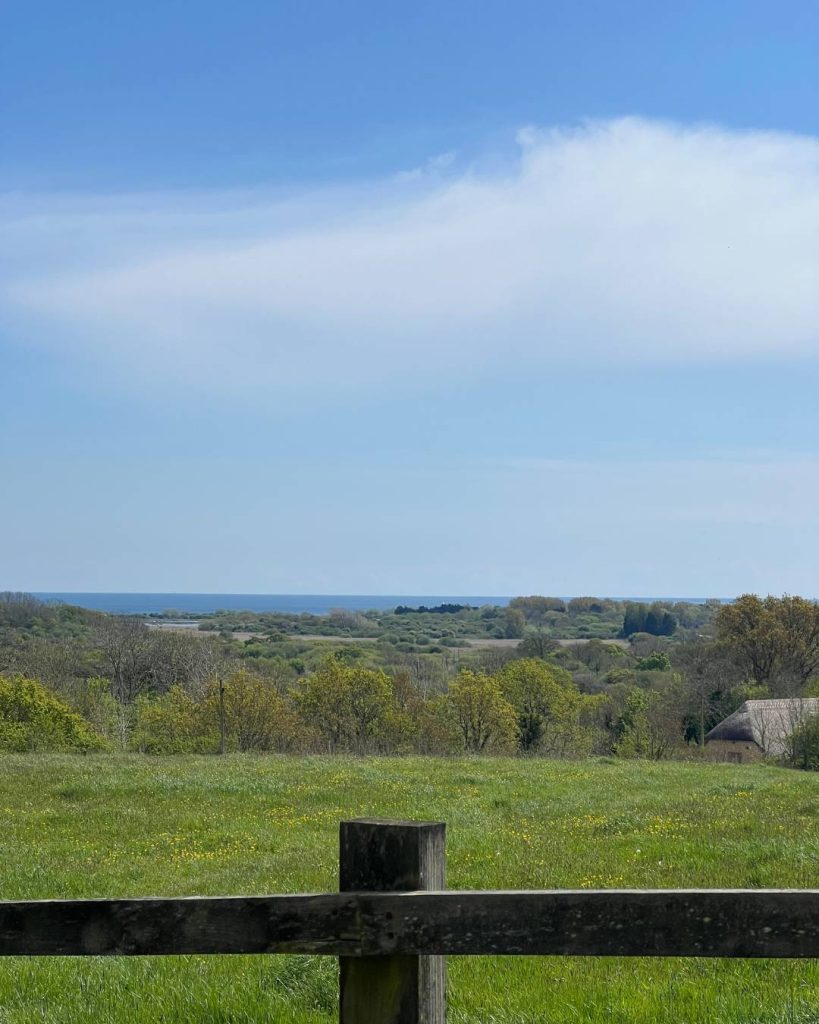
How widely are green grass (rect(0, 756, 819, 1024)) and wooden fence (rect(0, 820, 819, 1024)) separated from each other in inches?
119

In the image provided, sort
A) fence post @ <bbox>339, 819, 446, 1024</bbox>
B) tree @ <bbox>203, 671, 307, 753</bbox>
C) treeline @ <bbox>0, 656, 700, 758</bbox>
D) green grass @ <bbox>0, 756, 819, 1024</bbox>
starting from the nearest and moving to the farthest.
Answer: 1. fence post @ <bbox>339, 819, 446, 1024</bbox>
2. green grass @ <bbox>0, 756, 819, 1024</bbox>
3. treeline @ <bbox>0, 656, 700, 758</bbox>
4. tree @ <bbox>203, 671, 307, 753</bbox>

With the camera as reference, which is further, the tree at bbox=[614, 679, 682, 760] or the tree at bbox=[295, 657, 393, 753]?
the tree at bbox=[295, 657, 393, 753]

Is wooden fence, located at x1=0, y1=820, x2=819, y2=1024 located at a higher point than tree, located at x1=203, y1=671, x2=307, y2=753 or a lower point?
higher

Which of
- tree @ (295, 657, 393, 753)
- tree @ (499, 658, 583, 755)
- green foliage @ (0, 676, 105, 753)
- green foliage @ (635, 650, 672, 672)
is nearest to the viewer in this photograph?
green foliage @ (0, 676, 105, 753)

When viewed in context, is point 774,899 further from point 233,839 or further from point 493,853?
point 233,839

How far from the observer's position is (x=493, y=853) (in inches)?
554

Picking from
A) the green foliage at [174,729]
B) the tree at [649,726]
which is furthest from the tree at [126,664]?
the tree at [649,726]

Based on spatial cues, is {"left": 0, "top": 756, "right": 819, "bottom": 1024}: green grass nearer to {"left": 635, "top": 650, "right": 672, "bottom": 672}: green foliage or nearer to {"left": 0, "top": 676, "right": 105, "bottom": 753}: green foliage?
{"left": 0, "top": 676, "right": 105, "bottom": 753}: green foliage

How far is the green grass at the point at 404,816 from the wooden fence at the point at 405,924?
9.89ft

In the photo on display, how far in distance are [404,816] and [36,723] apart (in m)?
26.2

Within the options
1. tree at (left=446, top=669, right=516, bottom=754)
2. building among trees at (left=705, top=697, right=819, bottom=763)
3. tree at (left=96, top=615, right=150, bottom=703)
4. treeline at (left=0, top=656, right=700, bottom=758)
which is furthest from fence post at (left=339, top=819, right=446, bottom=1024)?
tree at (left=96, top=615, right=150, bottom=703)

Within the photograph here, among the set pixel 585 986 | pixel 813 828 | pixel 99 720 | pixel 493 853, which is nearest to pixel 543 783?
pixel 813 828

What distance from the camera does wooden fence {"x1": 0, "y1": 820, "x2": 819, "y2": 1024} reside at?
136 inches

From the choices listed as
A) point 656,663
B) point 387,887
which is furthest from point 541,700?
point 387,887
